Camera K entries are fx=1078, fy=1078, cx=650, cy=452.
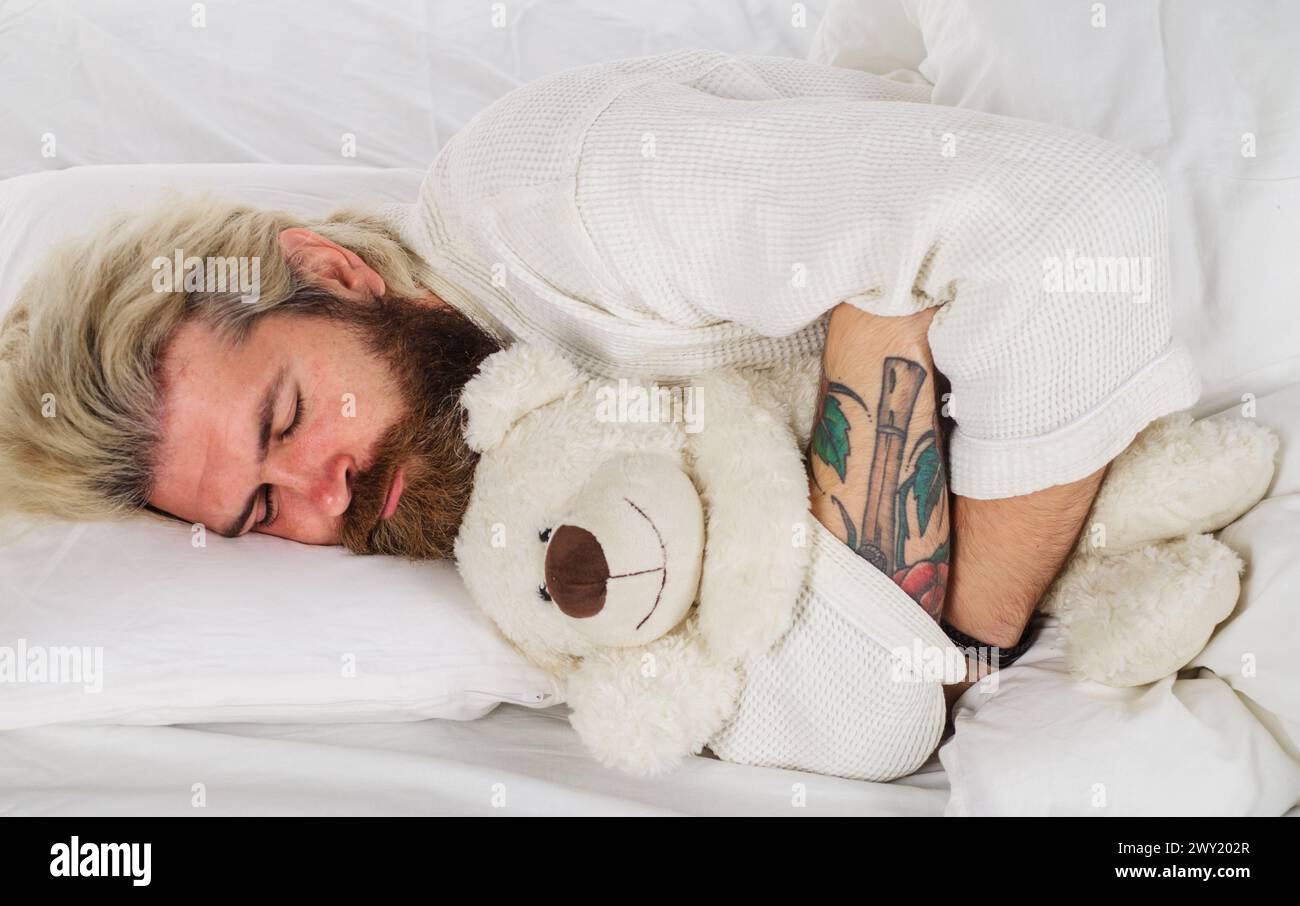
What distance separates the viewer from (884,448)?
0.92 metres

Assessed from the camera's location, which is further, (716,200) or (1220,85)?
(1220,85)

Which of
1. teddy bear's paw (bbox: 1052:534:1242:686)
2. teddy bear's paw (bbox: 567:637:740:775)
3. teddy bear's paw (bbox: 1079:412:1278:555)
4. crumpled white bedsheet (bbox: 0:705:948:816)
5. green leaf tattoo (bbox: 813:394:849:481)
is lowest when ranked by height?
crumpled white bedsheet (bbox: 0:705:948:816)

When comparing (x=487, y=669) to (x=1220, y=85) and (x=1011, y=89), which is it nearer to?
(x=1011, y=89)

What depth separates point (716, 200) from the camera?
0.89m

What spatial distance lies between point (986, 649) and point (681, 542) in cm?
34

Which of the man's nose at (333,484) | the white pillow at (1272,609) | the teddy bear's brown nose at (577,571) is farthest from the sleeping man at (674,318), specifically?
the teddy bear's brown nose at (577,571)

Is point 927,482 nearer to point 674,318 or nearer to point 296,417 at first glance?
point 674,318

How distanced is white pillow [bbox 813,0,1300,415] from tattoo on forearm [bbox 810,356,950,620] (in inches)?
10.8

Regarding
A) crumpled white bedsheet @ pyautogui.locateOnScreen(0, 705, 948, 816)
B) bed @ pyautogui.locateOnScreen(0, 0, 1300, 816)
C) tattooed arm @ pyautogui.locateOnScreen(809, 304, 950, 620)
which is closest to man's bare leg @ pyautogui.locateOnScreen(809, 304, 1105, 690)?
tattooed arm @ pyautogui.locateOnScreen(809, 304, 950, 620)

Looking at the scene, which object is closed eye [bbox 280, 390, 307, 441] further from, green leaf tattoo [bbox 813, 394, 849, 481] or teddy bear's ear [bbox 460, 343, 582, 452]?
green leaf tattoo [bbox 813, 394, 849, 481]

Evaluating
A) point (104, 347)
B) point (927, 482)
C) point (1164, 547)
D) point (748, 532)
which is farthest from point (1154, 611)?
point (104, 347)

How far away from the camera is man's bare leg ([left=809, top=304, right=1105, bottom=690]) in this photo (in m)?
0.91
